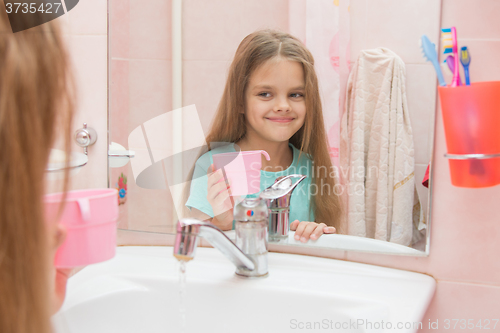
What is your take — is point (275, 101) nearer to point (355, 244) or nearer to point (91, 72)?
point (355, 244)

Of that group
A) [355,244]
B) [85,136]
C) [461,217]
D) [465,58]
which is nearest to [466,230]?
[461,217]

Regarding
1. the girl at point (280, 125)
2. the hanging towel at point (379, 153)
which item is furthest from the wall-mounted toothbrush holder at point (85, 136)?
the hanging towel at point (379, 153)

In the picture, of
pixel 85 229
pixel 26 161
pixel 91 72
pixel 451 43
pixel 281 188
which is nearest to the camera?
pixel 26 161

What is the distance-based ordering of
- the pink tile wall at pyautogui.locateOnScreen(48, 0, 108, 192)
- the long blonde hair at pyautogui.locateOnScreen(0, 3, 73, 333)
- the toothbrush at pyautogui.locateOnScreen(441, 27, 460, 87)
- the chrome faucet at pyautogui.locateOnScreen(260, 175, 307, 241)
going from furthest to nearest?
the pink tile wall at pyautogui.locateOnScreen(48, 0, 108, 192) < the chrome faucet at pyautogui.locateOnScreen(260, 175, 307, 241) < the toothbrush at pyautogui.locateOnScreen(441, 27, 460, 87) < the long blonde hair at pyautogui.locateOnScreen(0, 3, 73, 333)

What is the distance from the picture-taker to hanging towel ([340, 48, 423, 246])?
2.45 feet

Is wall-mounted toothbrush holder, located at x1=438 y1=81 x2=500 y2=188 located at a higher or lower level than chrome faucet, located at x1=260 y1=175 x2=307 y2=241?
higher

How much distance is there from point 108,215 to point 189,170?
12.7 inches

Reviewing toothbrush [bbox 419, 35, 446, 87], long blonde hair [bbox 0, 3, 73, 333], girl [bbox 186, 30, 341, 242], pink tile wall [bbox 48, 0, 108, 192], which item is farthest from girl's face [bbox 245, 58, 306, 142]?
long blonde hair [bbox 0, 3, 73, 333]

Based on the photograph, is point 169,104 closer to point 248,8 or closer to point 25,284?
point 248,8

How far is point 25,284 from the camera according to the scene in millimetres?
346

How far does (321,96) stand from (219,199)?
286 millimetres

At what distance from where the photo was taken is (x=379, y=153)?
0.77 metres

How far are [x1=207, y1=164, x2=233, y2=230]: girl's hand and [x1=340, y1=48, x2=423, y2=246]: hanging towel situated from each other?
0.76 feet

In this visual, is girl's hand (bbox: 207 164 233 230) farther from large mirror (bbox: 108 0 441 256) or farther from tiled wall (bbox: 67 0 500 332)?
tiled wall (bbox: 67 0 500 332)
